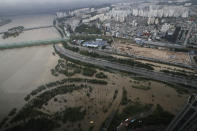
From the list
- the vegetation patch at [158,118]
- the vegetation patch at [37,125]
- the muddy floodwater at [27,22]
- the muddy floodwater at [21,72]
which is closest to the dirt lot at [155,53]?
the vegetation patch at [158,118]

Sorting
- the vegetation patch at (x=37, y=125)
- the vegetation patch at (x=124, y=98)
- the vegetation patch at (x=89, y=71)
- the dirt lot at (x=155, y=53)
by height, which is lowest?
the vegetation patch at (x=37, y=125)

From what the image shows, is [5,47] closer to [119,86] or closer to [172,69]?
[119,86]

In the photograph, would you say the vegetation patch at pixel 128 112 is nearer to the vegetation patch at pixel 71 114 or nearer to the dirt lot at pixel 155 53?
the vegetation patch at pixel 71 114

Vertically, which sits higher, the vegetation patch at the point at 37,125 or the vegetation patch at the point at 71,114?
the vegetation patch at the point at 71,114

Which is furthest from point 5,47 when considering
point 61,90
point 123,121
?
point 123,121

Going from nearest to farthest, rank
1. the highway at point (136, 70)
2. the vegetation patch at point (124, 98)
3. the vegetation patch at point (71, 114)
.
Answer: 1. the vegetation patch at point (71, 114)
2. the vegetation patch at point (124, 98)
3. the highway at point (136, 70)

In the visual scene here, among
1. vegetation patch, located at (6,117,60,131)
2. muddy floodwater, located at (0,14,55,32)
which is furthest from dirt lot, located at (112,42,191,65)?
muddy floodwater, located at (0,14,55,32)

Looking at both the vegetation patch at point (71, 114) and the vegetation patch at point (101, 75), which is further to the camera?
the vegetation patch at point (101, 75)
